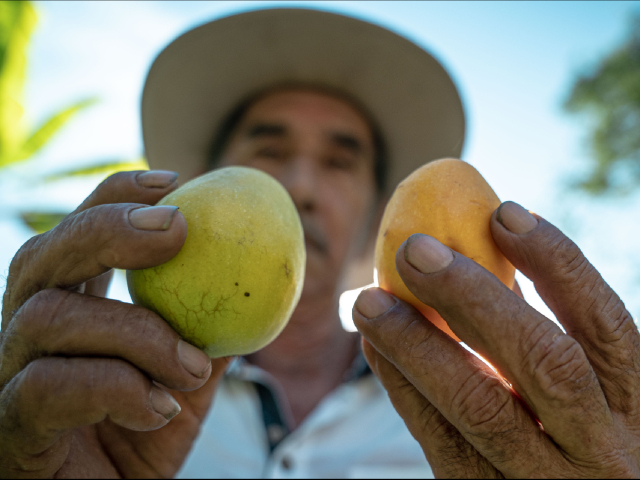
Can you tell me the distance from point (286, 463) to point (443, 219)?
5.69 feet

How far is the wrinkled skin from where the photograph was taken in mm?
1102

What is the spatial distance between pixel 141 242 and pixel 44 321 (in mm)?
312

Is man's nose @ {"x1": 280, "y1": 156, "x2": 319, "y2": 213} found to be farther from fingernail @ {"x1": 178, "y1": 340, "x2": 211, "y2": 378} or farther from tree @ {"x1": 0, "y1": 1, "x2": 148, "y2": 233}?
tree @ {"x1": 0, "y1": 1, "x2": 148, "y2": 233}

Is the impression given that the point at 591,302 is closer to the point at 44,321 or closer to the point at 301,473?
the point at 44,321

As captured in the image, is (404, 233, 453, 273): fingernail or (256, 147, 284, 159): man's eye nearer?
(404, 233, 453, 273): fingernail

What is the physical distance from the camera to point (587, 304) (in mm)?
1199

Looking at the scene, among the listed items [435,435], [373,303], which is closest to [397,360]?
[373,303]

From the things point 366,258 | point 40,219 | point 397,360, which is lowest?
point 40,219

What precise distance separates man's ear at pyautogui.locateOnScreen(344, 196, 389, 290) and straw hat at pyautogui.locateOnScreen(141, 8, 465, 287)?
0.50 m

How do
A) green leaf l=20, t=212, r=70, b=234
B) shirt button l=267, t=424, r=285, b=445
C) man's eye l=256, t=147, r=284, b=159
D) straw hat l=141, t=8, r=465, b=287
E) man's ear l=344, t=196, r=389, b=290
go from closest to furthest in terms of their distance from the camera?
shirt button l=267, t=424, r=285, b=445 → man's eye l=256, t=147, r=284, b=159 → straw hat l=141, t=8, r=465, b=287 → man's ear l=344, t=196, r=389, b=290 → green leaf l=20, t=212, r=70, b=234

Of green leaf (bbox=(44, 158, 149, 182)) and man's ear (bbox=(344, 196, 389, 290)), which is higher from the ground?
man's ear (bbox=(344, 196, 389, 290))

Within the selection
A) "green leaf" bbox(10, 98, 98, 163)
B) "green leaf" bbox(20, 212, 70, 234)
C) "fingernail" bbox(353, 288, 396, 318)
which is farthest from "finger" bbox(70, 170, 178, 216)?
"green leaf" bbox(10, 98, 98, 163)

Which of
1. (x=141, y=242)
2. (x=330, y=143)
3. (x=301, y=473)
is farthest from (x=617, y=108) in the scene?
(x=141, y=242)

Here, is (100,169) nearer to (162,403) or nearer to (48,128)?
(48,128)
